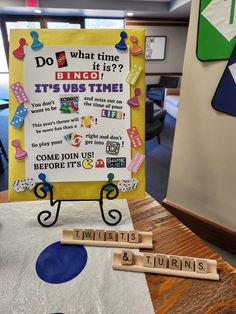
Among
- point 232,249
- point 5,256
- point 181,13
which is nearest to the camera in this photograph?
point 5,256

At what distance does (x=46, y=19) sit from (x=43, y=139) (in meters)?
5.31

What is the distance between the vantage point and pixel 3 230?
2.51 feet

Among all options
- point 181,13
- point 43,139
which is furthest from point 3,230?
point 181,13

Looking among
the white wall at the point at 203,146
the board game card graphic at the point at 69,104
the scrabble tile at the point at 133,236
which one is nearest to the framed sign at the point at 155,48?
the white wall at the point at 203,146

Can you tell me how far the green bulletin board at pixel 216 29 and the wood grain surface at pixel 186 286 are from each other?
26.0 inches

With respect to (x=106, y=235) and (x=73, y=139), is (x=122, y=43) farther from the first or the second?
(x=106, y=235)

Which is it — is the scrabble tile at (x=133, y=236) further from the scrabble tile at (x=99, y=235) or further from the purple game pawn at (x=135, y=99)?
the purple game pawn at (x=135, y=99)

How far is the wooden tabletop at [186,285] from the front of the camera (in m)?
0.54

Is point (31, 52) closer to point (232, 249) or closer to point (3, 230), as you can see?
point (3, 230)

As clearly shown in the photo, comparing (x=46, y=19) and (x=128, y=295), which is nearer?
(x=128, y=295)

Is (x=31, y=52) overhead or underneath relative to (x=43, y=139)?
overhead

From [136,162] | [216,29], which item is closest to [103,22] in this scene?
[216,29]

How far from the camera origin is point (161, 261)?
63 cm

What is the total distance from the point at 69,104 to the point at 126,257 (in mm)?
517
